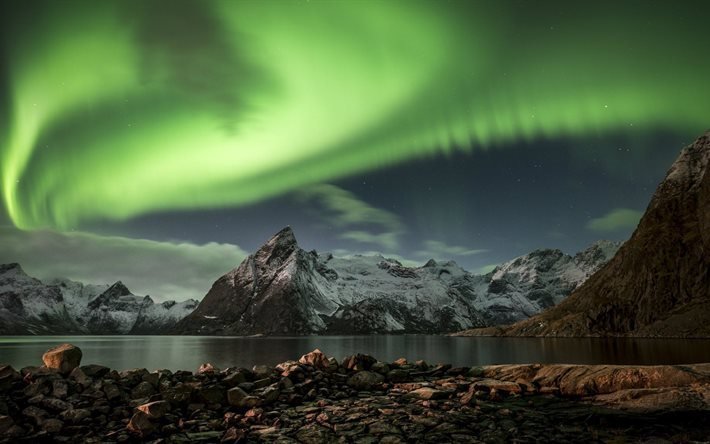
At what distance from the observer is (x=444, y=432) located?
16703 mm

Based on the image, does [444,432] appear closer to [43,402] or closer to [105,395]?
[105,395]

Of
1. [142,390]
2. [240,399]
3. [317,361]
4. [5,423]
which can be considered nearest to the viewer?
[5,423]

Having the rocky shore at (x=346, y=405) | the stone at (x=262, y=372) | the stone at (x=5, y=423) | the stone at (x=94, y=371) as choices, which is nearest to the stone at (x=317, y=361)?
the rocky shore at (x=346, y=405)

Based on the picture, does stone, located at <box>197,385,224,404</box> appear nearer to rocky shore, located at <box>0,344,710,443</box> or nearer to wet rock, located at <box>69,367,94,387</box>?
rocky shore, located at <box>0,344,710,443</box>

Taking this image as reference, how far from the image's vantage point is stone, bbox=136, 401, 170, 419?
60.3ft

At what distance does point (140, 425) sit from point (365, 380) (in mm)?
11649

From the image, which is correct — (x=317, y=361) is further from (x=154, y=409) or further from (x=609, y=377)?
(x=609, y=377)

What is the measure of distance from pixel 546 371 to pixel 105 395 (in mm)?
22802

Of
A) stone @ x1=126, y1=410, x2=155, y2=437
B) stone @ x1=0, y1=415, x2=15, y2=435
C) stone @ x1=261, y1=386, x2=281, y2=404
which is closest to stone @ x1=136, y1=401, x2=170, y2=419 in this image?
stone @ x1=126, y1=410, x2=155, y2=437

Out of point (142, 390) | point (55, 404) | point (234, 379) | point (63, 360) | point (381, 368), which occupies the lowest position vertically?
point (55, 404)

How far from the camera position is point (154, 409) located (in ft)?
61.0

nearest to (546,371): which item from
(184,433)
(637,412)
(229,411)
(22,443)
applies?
(637,412)

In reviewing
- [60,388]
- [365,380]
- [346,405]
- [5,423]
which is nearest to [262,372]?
[365,380]

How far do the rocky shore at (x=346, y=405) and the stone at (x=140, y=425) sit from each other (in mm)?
43
